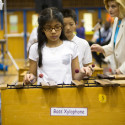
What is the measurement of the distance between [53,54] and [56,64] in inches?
3.3

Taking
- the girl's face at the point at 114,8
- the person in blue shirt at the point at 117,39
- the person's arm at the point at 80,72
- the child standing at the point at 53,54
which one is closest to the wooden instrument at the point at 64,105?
the person's arm at the point at 80,72

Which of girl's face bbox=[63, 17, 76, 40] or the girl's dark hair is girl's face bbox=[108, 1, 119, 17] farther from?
the girl's dark hair

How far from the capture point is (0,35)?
6504mm

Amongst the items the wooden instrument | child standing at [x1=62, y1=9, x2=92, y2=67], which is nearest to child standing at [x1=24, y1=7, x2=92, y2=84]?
the wooden instrument

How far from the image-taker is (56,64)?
2.02 metres

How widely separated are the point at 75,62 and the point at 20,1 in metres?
10.9

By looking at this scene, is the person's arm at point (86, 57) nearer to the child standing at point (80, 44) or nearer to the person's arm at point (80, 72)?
the child standing at point (80, 44)

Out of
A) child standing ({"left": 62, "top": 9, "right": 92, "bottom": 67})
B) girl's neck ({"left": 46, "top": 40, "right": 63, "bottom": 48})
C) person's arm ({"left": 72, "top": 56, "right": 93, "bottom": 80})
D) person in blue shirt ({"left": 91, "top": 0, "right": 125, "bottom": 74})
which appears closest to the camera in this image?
person's arm ({"left": 72, "top": 56, "right": 93, "bottom": 80})

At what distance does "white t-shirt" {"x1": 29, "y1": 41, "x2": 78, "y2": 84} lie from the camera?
2016mm

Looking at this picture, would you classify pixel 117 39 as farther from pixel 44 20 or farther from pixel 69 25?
pixel 44 20

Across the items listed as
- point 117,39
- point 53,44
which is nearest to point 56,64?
point 53,44

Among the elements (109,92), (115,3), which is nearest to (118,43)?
(115,3)

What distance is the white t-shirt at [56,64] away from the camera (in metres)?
2.02

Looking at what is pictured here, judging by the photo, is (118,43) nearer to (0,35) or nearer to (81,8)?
(0,35)
